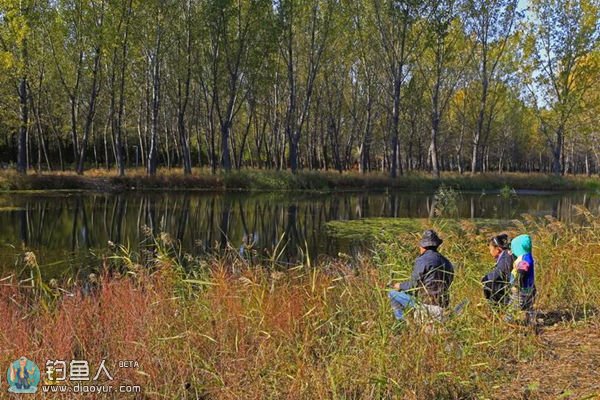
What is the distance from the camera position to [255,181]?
3438 cm

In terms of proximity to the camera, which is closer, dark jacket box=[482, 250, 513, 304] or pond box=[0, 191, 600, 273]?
dark jacket box=[482, 250, 513, 304]

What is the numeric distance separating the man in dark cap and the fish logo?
354cm

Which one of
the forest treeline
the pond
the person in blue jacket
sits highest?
the forest treeline

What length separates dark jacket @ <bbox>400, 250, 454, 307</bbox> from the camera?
5.46 meters

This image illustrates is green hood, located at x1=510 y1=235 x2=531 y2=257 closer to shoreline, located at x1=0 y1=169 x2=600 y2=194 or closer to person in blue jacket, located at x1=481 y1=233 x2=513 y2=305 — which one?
person in blue jacket, located at x1=481 y1=233 x2=513 y2=305

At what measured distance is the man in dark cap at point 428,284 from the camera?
5.45m

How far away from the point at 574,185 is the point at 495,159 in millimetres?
41044

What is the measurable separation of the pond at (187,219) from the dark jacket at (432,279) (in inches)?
103

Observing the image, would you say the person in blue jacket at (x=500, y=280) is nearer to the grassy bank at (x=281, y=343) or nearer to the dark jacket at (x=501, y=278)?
the dark jacket at (x=501, y=278)

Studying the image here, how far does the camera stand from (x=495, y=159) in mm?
84938

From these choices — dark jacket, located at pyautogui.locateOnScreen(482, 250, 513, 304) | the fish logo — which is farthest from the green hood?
the fish logo

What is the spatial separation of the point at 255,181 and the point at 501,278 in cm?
2883

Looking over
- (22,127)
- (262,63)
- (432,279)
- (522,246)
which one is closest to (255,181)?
(262,63)

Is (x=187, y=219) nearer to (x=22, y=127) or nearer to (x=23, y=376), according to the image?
(x=23, y=376)
